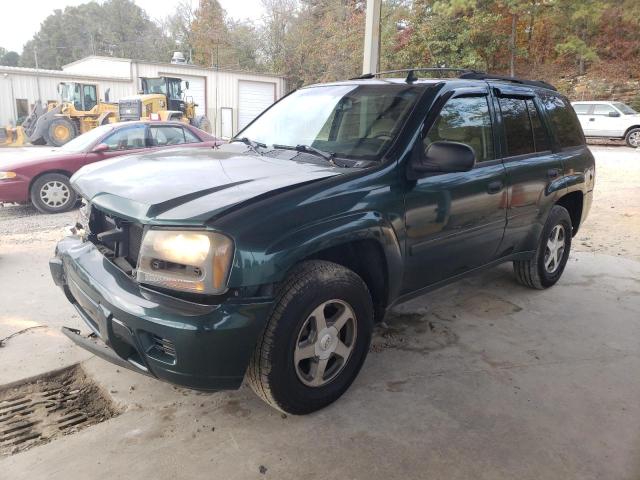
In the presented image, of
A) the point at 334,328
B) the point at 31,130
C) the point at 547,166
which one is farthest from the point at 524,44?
the point at 334,328

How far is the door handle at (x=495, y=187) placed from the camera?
350 cm

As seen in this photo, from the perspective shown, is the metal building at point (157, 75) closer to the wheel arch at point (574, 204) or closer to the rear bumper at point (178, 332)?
the wheel arch at point (574, 204)

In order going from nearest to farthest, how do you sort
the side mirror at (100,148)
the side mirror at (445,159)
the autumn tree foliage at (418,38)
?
the side mirror at (445,159) → the side mirror at (100,148) → the autumn tree foliage at (418,38)

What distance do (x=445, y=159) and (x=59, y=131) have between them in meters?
20.5

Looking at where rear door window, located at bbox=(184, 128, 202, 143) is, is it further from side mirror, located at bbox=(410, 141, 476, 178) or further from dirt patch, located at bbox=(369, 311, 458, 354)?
side mirror, located at bbox=(410, 141, 476, 178)

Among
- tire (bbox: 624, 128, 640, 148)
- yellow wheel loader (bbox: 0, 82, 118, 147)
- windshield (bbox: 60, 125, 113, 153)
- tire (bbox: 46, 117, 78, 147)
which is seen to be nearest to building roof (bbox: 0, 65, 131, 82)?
yellow wheel loader (bbox: 0, 82, 118, 147)

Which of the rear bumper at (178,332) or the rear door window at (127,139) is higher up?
the rear door window at (127,139)

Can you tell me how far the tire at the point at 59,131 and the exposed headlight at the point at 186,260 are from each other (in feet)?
66.0

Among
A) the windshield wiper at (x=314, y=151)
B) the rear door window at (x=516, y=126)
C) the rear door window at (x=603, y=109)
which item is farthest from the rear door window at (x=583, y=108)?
the windshield wiper at (x=314, y=151)

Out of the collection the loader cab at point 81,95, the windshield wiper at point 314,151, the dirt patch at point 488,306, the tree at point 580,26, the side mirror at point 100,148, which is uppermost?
the tree at point 580,26

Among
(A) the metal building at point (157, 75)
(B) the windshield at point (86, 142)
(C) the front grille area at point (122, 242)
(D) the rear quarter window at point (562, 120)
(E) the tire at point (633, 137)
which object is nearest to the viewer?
(C) the front grille area at point (122, 242)

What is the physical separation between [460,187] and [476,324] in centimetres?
128

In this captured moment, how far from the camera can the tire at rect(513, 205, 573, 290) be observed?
4.45 m

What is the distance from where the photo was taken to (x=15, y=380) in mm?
3045
